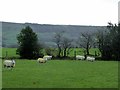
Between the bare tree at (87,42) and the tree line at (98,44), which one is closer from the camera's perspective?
the tree line at (98,44)

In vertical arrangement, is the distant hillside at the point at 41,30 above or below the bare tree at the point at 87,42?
above

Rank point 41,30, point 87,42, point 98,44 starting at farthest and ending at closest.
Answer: point 41,30
point 87,42
point 98,44

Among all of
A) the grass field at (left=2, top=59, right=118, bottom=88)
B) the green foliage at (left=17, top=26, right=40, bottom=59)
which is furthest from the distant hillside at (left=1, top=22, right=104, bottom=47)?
the grass field at (left=2, top=59, right=118, bottom=88)

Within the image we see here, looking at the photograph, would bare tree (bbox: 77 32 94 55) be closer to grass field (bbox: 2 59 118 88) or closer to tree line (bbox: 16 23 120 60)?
tree line (bbox: 16 23 120 60)

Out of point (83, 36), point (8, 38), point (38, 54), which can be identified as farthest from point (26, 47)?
point (8, 38)

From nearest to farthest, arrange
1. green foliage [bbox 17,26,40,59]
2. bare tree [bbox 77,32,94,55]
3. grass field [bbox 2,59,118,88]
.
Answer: grass field [bbox 2,59,118,88]
green foliage [bbox 17,26,40,59]
bare tree [bbox 77,32,94,55]

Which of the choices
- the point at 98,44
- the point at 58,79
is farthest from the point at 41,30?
the point at 58,79

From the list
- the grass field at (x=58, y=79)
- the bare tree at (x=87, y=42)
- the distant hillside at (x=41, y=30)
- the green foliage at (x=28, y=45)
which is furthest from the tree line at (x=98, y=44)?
the distant hillside at (x=41, y=30)

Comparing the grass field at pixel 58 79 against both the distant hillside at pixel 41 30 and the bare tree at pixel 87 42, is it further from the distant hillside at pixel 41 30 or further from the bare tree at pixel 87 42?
the distant hillside at pixel 41 30

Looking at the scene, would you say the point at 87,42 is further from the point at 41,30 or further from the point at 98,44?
the point at 41,30

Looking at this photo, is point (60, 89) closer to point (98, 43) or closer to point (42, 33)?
point (98, 43)

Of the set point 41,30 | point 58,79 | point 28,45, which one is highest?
point 41,30

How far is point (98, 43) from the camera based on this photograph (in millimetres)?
85125

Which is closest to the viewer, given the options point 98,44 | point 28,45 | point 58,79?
point 58,79
